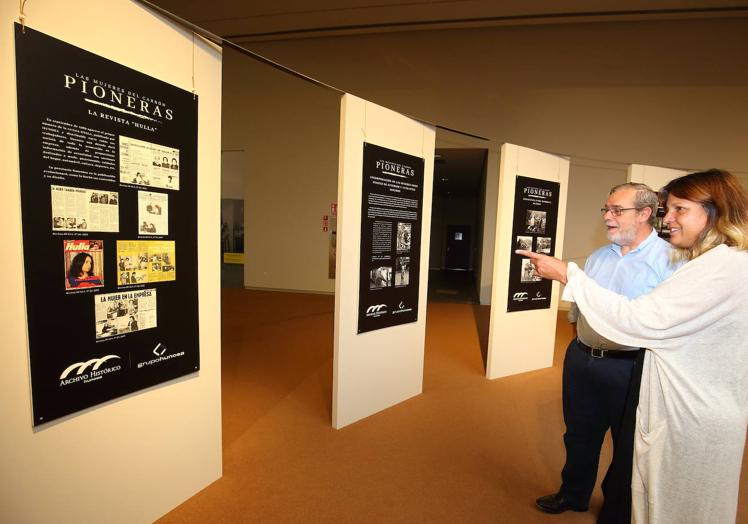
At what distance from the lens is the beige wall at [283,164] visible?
9883 millimetres

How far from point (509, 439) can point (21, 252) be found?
11.5 feet

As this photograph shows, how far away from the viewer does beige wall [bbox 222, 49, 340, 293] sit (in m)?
9.88

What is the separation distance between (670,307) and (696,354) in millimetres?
205

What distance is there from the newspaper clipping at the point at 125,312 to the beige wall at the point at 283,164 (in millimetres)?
7919

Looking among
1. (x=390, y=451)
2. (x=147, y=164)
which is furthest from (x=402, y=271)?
(x=147, y=164)

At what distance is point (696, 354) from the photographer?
1450 millimetres

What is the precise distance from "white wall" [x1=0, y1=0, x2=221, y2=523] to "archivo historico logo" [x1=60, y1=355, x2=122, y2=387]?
134 millimetres

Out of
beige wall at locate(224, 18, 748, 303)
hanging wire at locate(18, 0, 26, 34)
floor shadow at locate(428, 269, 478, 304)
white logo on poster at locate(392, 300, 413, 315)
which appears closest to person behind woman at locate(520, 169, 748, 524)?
white logo on poster at locate(392, 300, 413, 315)

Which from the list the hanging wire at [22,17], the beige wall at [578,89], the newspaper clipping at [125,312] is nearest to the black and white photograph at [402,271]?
the newspaper clipping at [125,312]

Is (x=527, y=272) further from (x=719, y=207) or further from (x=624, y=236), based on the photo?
(x=719, y=207)

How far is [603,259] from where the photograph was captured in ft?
8.45

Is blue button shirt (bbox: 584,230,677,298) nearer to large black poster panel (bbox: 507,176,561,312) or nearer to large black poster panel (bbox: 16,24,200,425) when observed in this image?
large black poster panel (bbox: 507,176,561,312)

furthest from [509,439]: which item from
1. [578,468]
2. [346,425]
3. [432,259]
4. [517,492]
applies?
[432,259]

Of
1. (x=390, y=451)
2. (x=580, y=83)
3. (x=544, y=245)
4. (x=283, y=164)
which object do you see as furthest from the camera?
(x=283, y=164)
